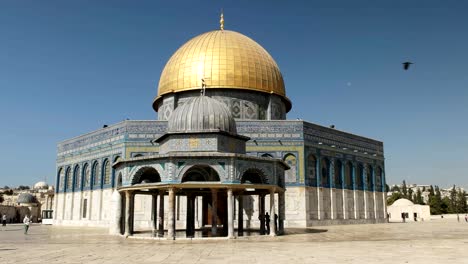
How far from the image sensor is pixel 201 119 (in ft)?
63.2

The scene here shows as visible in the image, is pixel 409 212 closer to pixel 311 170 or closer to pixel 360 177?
pixel 360 177

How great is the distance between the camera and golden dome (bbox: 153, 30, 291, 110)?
108 feet

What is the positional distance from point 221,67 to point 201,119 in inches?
568

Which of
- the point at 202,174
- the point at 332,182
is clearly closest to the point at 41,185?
the point at 332,182

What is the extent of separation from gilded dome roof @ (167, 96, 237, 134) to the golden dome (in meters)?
12.8

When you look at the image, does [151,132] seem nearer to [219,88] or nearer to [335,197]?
[219,88]

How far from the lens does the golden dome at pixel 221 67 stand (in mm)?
32938

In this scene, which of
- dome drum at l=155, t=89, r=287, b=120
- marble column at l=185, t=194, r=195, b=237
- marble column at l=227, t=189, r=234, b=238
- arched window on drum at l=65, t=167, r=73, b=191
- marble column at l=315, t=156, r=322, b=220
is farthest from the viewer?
arched window on drum at l=65, t=167, r=73, b=191

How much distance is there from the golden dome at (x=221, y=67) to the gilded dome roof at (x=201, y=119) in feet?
41.8

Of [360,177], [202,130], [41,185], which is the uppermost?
[202,130]

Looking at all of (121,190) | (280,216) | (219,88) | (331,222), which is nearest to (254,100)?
(219,88)

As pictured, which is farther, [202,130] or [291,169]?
[291,169]

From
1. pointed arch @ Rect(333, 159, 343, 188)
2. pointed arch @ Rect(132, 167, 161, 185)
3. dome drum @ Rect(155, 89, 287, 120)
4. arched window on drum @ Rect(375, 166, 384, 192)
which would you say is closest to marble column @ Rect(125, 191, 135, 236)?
pointed arch @ Rect(132, 167, 161, 185)

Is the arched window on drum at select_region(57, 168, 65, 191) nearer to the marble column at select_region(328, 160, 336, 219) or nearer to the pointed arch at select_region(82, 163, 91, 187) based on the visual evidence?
the pointed arch at select_region(82, 163, 91, 187)
